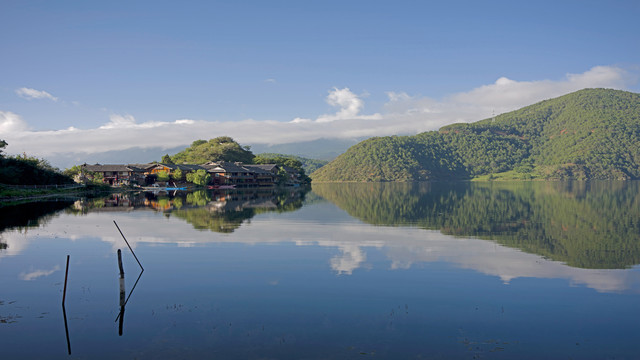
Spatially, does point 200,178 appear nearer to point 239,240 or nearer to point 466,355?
point 239,240

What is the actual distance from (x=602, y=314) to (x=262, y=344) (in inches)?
428

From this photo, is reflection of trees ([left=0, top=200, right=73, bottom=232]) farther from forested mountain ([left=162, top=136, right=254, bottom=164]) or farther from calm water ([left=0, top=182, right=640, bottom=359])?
forested mountain ([left=162, top=136, right=254, bottom=164])

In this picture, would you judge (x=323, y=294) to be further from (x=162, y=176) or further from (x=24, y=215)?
(x=162, y=176)

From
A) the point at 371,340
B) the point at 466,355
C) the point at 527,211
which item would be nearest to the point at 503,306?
Answer: the point at 466,355

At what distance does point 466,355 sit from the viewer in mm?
11055

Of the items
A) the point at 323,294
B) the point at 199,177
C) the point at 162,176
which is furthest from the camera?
the point at 162,176

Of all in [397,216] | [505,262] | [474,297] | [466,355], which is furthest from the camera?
[397,216]

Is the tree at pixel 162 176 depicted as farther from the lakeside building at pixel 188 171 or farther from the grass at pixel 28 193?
the grass at pixel 28 193

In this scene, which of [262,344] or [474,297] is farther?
[474,297]

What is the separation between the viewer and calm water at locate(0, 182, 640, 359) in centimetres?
1165

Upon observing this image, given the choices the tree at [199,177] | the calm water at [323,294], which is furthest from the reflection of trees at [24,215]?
the tree at [199,177]

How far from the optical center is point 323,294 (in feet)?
52.8

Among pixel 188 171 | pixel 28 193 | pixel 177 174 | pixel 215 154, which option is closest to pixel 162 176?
pixel 177 174

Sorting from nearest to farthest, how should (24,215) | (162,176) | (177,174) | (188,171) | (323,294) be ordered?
(323,294) < (24,215) < (162,176) < (177,174) < (188,171)
